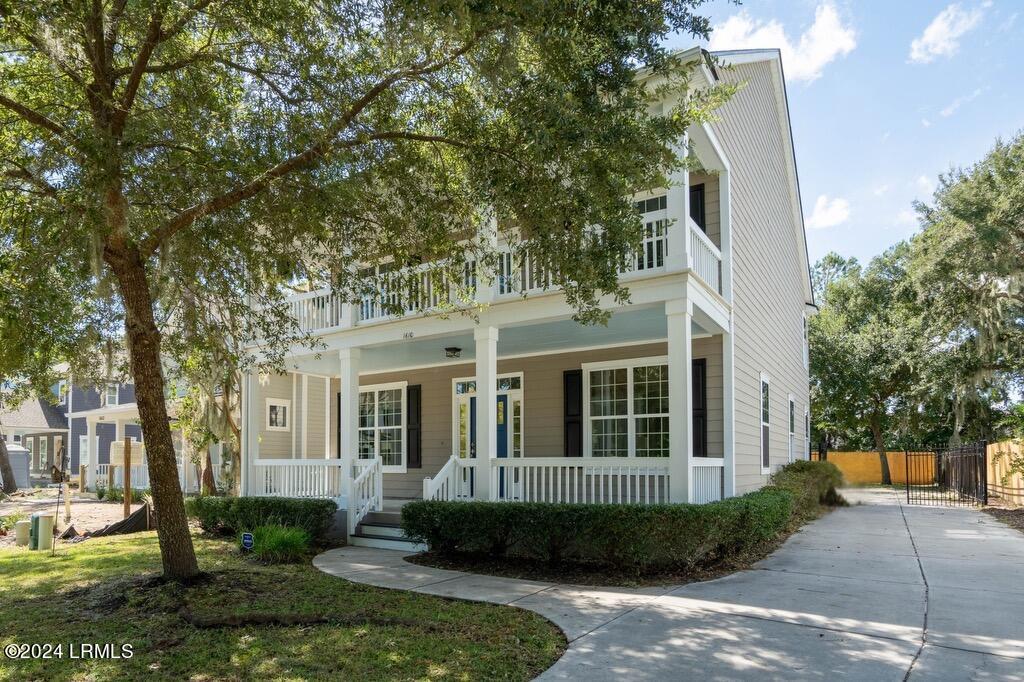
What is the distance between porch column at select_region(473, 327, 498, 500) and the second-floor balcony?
22.7 inches

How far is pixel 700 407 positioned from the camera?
1150 cm

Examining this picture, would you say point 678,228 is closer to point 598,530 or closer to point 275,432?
point 598,530

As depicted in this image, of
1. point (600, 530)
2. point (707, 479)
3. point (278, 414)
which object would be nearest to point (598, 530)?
point (600, 530)

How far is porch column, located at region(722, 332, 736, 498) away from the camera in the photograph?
35.4 ft

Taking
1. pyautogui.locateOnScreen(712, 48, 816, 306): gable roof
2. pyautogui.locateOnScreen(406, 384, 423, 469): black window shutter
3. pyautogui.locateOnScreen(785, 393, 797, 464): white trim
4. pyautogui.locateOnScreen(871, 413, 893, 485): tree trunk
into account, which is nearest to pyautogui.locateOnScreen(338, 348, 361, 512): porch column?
pyautogui.locateOnScreen(406, 384, 423, 469): black window shutter

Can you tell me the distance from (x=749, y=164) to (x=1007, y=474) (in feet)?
30.3

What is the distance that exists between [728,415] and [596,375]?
258 centimetres

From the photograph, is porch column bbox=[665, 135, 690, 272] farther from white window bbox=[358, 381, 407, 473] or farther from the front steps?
white window bbox=[358, 381, 407, 473]

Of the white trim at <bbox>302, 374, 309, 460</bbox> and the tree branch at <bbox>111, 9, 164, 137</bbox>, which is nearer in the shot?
the tree branch at <bbox>111, 9, 164, 137</bbox>

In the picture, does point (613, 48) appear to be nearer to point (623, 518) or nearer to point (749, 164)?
point (623, 518)

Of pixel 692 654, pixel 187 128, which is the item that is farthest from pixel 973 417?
pixel 187 128

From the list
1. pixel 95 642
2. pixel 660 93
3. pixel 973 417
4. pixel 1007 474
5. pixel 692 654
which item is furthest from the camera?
pixel 973 417

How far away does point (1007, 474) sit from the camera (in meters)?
16.0

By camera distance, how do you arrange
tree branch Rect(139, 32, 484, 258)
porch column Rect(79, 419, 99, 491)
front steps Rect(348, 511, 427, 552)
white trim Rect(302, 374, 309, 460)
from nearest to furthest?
tree branch Rect(139, 32, 484, 258) → front steps Rect(348, 511, 427, 552) → white trim Rect(302, 374, 309, 460) → porch column Rect(79, 419, 99, 491)
